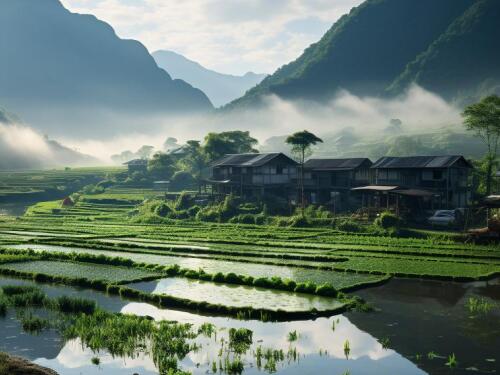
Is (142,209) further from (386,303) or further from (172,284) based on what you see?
(386,303)

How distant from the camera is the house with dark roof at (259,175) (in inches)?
2749

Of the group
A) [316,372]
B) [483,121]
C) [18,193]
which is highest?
[483,121]

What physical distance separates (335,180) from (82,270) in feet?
141

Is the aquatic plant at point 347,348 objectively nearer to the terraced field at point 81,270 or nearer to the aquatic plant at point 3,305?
the aquatic plant at point 3,305

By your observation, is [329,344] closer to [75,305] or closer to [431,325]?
[431,325]

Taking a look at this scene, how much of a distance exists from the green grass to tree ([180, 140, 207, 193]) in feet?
208

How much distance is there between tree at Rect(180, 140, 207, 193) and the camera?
101 metres

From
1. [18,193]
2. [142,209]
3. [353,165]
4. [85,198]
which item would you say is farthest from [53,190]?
[353,165]

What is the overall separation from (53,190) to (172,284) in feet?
308

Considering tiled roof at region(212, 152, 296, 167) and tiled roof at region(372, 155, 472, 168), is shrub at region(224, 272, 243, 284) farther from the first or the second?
tiled roof at region(212, 152, 296, 167)

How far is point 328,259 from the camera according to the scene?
34844 mm

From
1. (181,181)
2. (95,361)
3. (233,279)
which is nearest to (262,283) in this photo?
(233,279)

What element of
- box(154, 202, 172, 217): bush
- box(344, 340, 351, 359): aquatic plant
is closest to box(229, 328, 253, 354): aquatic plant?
box(344, 340, 351, 359): aquatic plant

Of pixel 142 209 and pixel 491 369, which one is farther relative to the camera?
pixel 142 209
